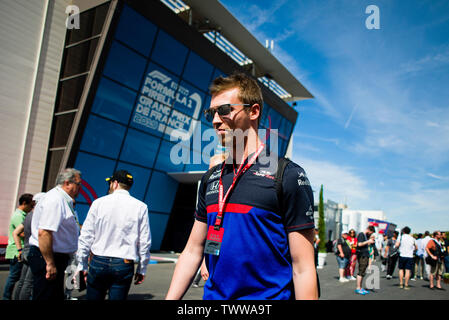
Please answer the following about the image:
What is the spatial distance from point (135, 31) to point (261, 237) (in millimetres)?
13558

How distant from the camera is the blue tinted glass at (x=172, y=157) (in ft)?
51.4

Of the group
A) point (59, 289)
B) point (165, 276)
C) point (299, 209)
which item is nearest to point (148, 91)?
point (165, 276)

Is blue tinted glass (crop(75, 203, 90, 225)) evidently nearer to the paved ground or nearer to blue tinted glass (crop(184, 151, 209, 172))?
the paved ground

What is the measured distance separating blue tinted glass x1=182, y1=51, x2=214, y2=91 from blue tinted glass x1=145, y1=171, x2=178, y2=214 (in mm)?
5089

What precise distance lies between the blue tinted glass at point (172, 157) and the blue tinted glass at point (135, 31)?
4.53m

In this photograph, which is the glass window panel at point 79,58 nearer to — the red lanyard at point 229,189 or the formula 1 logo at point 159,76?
the formula 1 logo at point 159,76

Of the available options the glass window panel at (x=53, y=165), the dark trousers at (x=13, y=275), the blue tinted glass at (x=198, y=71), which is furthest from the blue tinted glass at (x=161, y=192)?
the dark trousers at (x=13, y=275)

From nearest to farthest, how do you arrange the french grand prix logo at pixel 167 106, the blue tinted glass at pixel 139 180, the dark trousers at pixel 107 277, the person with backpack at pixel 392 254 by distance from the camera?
1. the dark trousers at pixel 107 277
2. the person with backpack at pixel 392 254
3. the french grand prix logo at pixel 167 106
4. the blue tinted glass at pixel 139 180

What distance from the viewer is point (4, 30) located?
11.9m

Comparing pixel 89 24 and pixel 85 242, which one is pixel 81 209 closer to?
pixel 89 24
